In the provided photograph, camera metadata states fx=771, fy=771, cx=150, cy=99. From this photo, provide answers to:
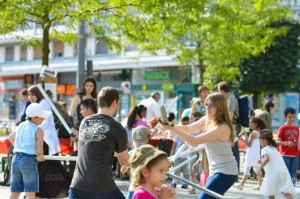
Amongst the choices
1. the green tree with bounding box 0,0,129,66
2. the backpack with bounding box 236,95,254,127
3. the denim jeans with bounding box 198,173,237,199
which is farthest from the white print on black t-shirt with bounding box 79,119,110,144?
the green tree with bounding box 0,0,129,66

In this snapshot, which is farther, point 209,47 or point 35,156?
point 209,47

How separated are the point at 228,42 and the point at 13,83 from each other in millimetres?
31819

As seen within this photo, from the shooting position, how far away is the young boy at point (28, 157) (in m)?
9.48

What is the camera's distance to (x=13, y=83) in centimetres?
5622

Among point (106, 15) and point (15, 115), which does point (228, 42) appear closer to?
point (106, 15)

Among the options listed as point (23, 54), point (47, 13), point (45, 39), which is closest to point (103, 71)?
point (23, 54)

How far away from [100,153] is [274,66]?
1300 inches

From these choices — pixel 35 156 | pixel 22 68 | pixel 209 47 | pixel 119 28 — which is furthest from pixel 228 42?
pixel 22 68

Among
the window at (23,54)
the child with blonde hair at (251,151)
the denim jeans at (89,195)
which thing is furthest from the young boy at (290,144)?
the window at (23,54)

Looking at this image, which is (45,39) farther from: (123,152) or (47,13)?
(123,152)

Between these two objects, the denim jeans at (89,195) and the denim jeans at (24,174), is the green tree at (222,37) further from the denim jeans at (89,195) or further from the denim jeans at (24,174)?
the denim jeans at (89,195)

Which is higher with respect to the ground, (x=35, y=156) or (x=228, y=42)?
(x=228, y=42)

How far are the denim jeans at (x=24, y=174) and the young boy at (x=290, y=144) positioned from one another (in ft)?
15.8

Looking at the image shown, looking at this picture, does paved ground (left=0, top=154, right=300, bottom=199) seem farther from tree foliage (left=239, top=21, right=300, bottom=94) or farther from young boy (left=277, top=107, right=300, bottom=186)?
tree foliage (left=239, top=21, right=300, bottom=94)
